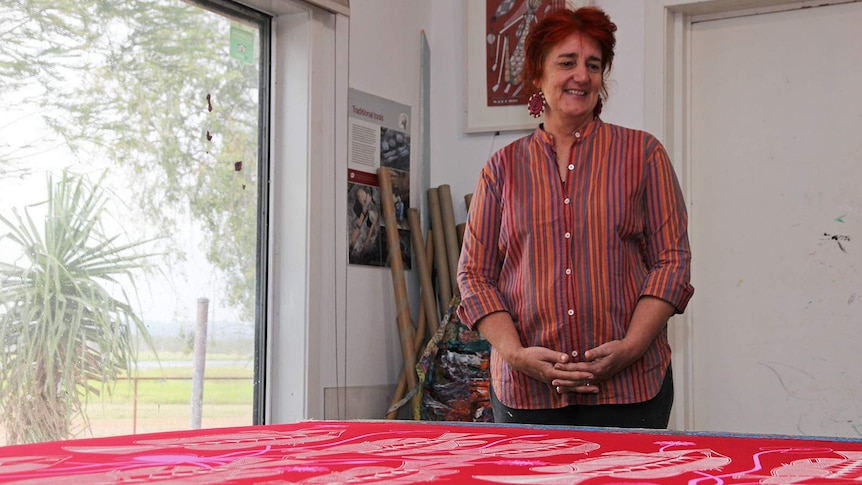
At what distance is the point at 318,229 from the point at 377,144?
1.32 ft

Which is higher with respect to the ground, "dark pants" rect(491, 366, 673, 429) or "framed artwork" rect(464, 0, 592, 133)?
"framed artwork" rect(464, 0, 592, 133)

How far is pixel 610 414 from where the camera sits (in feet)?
5.79

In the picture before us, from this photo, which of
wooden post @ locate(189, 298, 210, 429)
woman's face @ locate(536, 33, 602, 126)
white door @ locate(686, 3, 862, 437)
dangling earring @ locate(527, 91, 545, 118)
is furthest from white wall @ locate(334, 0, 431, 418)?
Answer: woman's face @ locate(536, 33, 602, 126)

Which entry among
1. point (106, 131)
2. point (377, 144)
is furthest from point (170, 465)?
point (377, 144)

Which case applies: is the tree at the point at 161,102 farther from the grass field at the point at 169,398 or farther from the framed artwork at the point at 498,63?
the framed artwork at the point at 498,63

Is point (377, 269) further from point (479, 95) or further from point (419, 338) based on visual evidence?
point (479, 95)

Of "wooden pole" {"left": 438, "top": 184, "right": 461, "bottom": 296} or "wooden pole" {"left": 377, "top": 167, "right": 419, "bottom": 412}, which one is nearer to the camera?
"wooden pole" {"left": 377, "top": 167, "right": 419, "bottom": 412}

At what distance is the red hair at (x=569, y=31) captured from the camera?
1921 mm

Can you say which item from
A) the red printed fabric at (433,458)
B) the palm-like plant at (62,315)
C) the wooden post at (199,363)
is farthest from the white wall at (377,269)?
the red printed fabric at (433,458)

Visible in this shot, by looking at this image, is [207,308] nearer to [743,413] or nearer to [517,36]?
[517,36]

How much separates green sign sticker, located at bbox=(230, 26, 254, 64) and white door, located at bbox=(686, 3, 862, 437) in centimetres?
146

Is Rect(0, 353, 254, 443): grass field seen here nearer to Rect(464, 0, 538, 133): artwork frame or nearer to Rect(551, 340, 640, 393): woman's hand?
Rect(464, 0, 538, 133): artwork frame

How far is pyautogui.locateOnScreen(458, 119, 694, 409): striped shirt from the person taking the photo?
5.90 ft

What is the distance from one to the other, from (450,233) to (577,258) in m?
1.70
